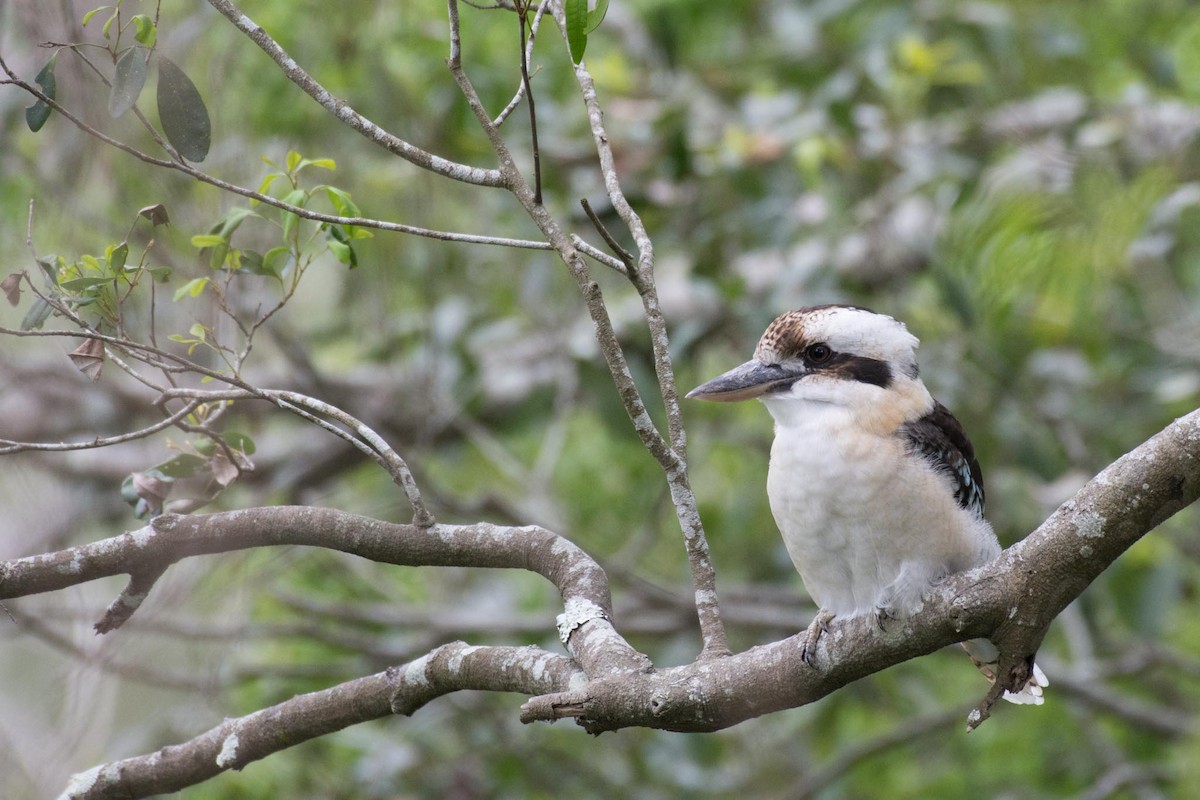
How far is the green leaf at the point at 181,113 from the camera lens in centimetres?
193

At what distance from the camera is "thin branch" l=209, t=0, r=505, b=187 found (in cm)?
179

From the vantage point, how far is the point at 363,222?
6.07 feet

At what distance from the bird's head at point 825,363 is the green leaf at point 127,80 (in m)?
Answer: 1.15

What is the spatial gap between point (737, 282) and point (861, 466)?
1.62 metres

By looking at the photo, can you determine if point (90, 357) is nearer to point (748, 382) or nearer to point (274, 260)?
point (274, 260)

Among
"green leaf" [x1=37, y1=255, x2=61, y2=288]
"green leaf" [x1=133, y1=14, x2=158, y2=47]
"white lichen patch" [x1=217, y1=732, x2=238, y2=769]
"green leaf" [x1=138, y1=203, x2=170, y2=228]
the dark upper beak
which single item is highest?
"green leaf" [x1=133, y1=14, x2=158, y2=47]

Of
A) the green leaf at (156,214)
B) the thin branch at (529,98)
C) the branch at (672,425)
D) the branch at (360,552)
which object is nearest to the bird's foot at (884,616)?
the branch at (672,425)

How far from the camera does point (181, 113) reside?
1.94m

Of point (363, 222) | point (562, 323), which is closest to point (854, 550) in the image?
point (363, 222)

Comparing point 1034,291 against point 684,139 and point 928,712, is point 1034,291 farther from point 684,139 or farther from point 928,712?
point 928,712

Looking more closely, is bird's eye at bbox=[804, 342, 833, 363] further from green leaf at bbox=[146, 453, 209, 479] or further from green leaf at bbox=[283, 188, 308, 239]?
green leaf at bbox=[146, 453, 209, 479]

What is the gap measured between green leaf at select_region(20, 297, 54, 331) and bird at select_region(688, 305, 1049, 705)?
3.71 ft

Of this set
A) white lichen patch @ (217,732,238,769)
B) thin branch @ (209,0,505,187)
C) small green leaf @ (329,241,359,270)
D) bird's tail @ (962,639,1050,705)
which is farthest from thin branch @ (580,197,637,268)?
bird's tail @ (962,639,1050,705)

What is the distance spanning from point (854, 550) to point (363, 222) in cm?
106
